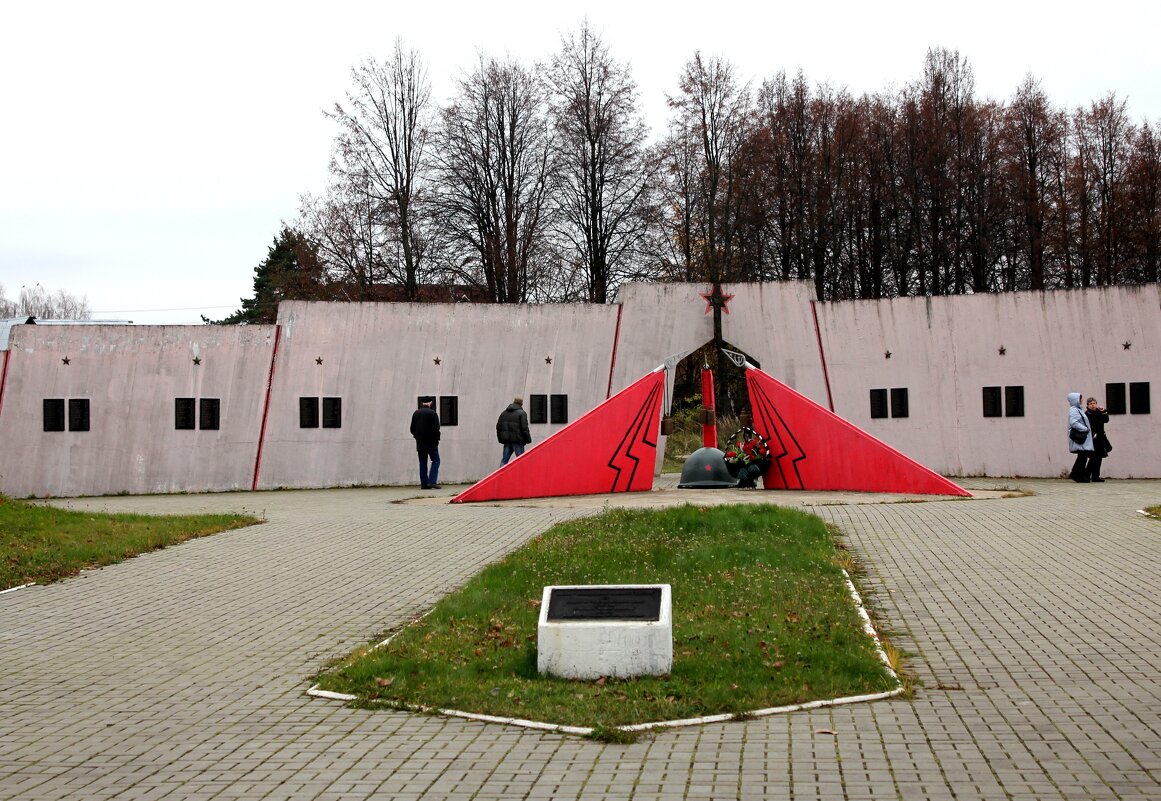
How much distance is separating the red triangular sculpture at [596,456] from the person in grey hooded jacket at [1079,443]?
25.9 ft

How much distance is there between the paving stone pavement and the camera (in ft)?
16.8

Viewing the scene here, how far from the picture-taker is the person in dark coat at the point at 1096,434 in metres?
22.0

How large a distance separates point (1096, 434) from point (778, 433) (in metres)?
6.42

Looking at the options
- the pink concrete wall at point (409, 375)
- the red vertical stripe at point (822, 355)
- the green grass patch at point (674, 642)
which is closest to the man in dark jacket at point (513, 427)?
the pink concrete wall at point (409, 375)

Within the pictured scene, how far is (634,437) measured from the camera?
20.7 metres

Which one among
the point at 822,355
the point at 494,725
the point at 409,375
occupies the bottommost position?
the point at 494,725

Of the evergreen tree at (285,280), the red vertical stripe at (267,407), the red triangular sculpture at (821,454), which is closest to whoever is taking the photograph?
the red triangular sculpture at (821,454)

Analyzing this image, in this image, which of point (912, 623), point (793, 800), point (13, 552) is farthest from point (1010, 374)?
point (793, 800)

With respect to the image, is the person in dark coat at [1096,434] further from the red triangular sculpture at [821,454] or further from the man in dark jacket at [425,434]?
the man in dark jacket at [425,434]

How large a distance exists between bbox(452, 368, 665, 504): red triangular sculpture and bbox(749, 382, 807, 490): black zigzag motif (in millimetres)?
1820

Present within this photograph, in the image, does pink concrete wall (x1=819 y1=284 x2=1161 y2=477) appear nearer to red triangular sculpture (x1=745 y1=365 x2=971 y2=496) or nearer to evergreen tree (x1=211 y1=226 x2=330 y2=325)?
red triangular sculpture (x1=745 y1=365 x2=971 y2=496)

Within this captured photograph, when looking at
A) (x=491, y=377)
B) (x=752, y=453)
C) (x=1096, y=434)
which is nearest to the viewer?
(x=752, y=453)

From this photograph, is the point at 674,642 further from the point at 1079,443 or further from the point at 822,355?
the point at 822,355

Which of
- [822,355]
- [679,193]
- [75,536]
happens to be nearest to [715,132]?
[679,193]
